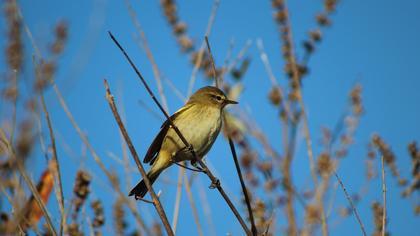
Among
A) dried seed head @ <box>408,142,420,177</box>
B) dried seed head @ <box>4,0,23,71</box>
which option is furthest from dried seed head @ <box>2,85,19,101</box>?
dried seed head @ <box>408,142,420,177</box>

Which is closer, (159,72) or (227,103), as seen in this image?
(159,72)

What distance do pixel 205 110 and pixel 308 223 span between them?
6.23 feet

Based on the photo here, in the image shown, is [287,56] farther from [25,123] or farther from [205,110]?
[25,123]

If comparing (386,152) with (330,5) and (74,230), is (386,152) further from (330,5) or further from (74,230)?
(74,230)

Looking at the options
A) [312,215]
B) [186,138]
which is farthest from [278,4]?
[312,215]

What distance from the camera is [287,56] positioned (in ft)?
12.6

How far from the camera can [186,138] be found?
460 cm

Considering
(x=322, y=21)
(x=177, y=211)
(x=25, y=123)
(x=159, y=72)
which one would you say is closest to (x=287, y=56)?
(x=322, y=21)

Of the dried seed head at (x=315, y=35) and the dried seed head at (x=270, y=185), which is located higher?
the dried seed head at (x=315, y=35)

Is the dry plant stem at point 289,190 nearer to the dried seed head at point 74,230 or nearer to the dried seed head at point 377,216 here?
the dried seed head at point 377,216

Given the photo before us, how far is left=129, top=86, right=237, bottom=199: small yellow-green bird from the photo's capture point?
4.60m

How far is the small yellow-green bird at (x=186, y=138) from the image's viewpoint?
4598 millimetres

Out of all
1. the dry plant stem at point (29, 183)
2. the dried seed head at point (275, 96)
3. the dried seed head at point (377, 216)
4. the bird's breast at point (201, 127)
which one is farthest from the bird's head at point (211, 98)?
the dry plant stem at point (29, 183)

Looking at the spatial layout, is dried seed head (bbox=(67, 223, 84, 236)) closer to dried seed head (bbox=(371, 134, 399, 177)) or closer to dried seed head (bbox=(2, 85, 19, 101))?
dried seed head (bbox=(2, 85, 19, 101))
